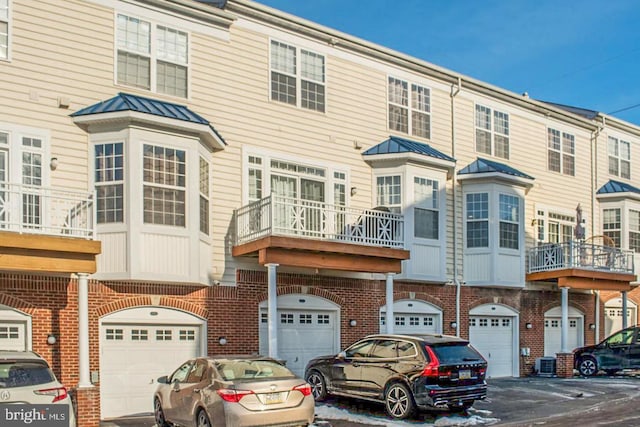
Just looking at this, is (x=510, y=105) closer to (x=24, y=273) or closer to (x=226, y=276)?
(x=226, y=276)

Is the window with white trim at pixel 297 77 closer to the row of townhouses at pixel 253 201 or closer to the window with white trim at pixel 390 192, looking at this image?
the row of townhouses at pixel 253 201

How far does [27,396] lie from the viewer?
9938mm

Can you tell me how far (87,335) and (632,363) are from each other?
16107 mm

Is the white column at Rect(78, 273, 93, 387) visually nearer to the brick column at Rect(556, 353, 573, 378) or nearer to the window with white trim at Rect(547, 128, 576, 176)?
the brick column at Rect(556, 353, 573, 378)

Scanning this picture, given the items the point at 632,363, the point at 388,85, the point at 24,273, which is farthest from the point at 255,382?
the point at 632,363

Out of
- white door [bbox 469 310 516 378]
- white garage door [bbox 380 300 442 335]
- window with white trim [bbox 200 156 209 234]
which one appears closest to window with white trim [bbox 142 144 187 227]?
window with white trim [bbox 200 156 209 234]

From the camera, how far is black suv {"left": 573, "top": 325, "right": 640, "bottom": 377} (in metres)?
21.9

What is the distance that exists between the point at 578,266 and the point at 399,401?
1183 cm

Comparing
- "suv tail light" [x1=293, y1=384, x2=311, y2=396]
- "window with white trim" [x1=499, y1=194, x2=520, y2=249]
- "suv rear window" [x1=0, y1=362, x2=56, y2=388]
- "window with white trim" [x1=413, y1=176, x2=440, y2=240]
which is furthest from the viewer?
"window with white trim" [x1=499, y1=194, x2=520, y2=249]

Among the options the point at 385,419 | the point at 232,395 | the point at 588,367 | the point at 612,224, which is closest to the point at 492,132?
the point at 612,224

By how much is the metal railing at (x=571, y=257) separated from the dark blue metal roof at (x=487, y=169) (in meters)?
2.63

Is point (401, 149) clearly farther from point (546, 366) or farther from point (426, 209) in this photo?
point (546, 366)

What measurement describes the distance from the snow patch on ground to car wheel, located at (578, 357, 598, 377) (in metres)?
9.94

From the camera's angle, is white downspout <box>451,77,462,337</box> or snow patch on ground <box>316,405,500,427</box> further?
white downspout <box>451,77,462,337</box>
